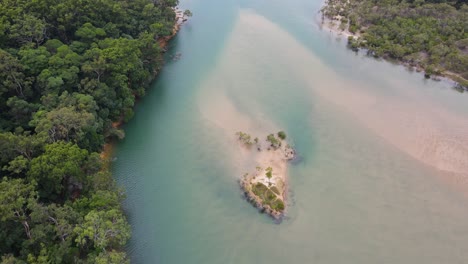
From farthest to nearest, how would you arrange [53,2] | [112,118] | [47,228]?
[53,2] → [112,118] → [47,228]

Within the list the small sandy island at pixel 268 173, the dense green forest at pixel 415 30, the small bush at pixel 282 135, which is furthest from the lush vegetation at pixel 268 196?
the dense green forest at pixel 415 30

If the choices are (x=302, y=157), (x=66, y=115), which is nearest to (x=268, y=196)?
(x=302, y=157)

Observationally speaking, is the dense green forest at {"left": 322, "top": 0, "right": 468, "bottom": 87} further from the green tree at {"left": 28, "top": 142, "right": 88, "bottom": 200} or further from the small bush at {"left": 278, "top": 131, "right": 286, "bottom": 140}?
the green tree at {"left": 28, "top": 142, "right": 88, "bottom": 200}

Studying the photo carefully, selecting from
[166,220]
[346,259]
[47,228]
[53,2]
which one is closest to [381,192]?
[346,259]

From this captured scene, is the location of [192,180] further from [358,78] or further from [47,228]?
[358,78]

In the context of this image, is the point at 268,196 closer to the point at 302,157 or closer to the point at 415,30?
the point at 302,157

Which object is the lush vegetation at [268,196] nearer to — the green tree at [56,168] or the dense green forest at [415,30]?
the green tree at [56,168]
